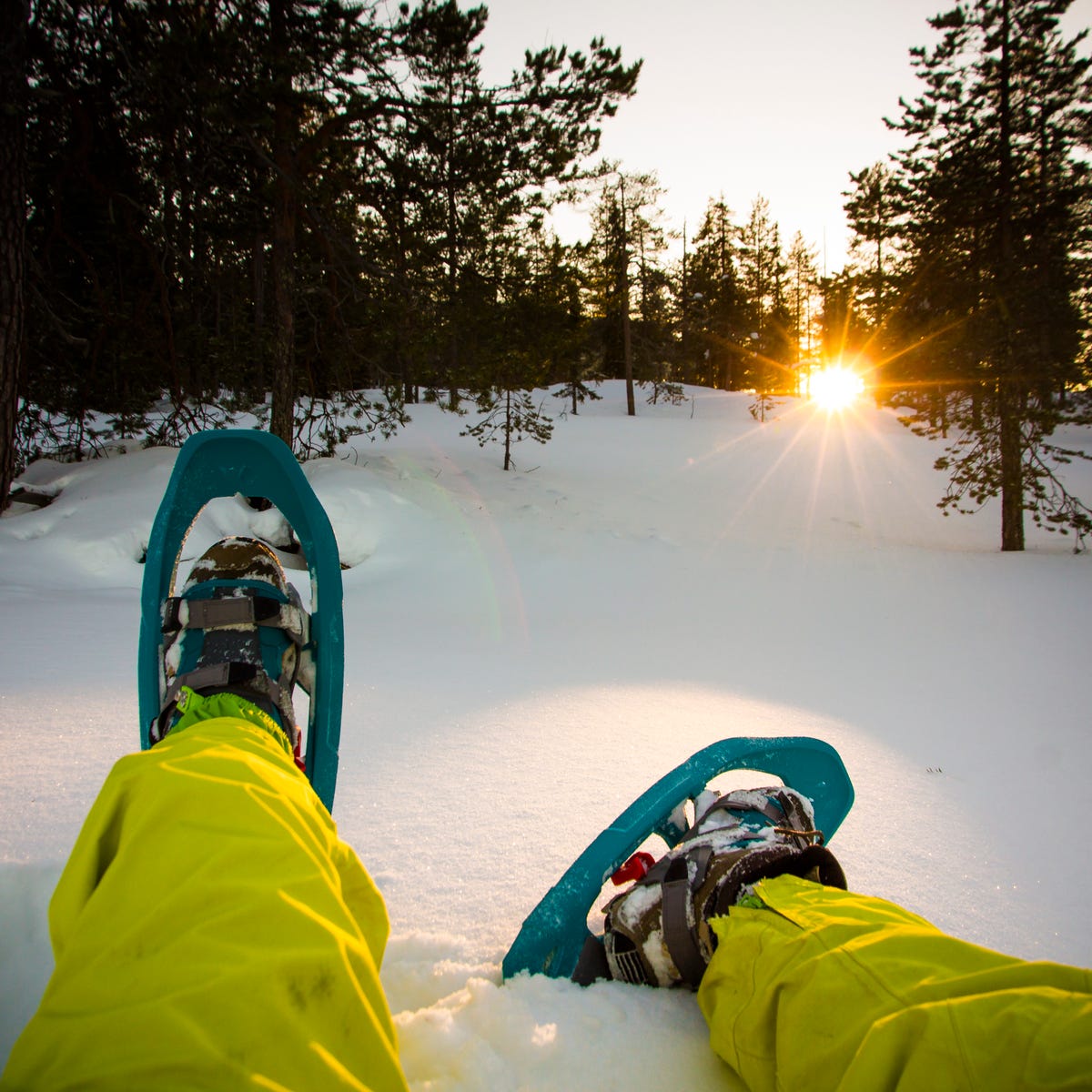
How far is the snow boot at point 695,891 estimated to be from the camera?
35.0 inches

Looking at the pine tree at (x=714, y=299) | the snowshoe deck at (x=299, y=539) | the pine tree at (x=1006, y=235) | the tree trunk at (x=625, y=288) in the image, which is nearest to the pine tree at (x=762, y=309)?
the pine tree at (x=714, y=299)

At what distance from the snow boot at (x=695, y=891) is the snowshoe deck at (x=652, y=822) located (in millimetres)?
58

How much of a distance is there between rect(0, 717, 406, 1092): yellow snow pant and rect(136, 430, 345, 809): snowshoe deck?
87 centimetres

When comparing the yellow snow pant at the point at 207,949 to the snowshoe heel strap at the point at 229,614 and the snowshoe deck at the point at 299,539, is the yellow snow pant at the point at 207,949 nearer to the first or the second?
the snowshoe deck at the point at 299,539

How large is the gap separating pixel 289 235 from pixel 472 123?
210 cm

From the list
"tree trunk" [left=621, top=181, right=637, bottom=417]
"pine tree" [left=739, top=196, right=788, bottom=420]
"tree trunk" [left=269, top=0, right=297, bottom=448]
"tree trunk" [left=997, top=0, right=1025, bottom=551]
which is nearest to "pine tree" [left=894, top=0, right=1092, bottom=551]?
"tree trunk" [left=997, top=0, right=1025, bottom=551]

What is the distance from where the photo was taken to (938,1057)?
1.77 ft

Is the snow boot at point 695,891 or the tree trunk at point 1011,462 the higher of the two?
the tree trunk at point 1011,462

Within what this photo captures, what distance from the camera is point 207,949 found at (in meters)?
0.57

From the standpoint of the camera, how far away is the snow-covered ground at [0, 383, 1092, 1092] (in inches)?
38.2

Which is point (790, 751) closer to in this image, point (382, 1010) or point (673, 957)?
point (673, 957)

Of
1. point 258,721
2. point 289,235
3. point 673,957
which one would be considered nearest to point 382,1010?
point 673,957

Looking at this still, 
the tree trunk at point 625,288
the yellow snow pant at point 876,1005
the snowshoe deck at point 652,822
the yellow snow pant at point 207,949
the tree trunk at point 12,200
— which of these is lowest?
the snowshoe deck at point 652,822

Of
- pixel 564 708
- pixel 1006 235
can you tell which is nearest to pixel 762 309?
pixel 1006 235
